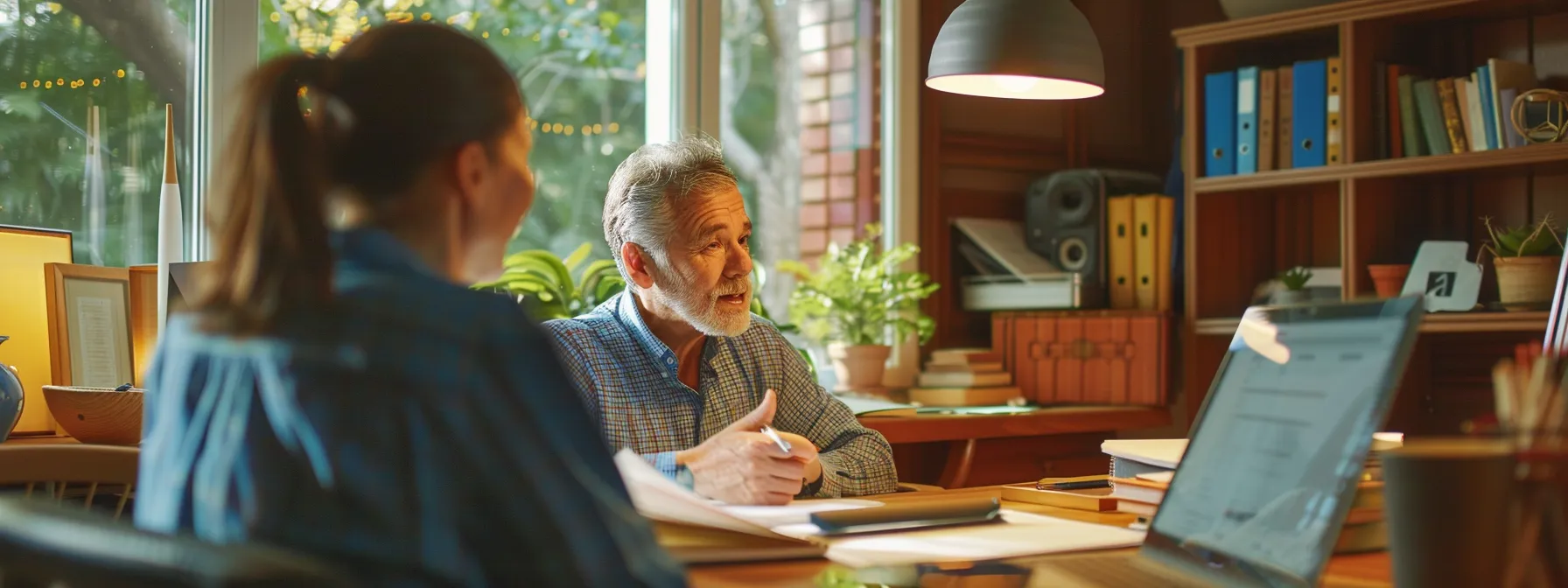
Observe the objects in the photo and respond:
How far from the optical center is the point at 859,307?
367cm

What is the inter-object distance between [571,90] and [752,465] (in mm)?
1965

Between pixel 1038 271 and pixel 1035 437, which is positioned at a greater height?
pixel 1038 271

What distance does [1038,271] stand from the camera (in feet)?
13.1

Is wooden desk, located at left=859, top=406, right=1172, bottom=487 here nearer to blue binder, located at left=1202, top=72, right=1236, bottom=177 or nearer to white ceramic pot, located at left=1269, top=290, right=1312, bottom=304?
white ceramic pot, located at left=1269, top=290, right=1312, bottom=304

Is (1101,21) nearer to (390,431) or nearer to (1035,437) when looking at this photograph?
(1035,437)

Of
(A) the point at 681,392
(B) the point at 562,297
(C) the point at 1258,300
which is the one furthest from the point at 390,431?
(C) the point at 1258,300

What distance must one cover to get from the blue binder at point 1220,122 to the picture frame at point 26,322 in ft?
9.22

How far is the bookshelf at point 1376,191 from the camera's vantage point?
3449mm

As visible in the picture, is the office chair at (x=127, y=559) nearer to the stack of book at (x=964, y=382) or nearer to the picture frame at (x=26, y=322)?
the picture frame at (x=26, y=322)

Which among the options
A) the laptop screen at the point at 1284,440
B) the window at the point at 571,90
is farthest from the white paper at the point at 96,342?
the laptop screen at the point at 1284,440

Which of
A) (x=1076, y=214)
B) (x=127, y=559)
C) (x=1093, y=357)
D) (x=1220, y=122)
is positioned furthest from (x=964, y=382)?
(x=127, y=559)

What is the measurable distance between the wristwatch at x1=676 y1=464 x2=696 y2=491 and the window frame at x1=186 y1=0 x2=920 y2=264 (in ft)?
4.11

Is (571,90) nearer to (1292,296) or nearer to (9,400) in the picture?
(9,400)

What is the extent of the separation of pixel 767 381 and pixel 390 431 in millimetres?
1604
